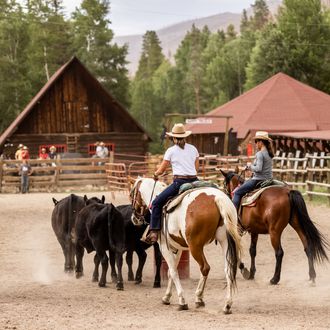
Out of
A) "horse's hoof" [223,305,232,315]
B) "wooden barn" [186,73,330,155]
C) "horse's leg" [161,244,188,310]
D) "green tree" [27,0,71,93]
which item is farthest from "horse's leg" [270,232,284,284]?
"green tree" [27,0,71,93]

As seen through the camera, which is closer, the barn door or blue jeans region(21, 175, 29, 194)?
blue jeans region(21, 175, 29, 194)

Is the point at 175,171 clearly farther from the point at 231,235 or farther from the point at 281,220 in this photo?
the point at 281,220

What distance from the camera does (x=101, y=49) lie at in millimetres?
72500

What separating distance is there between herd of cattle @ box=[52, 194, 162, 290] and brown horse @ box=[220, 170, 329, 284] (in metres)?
1.60

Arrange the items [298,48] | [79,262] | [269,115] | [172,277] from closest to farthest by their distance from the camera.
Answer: [172,277] → [79,262] → [269,115] → [298,48]

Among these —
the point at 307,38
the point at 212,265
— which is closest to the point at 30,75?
the point at 307,38

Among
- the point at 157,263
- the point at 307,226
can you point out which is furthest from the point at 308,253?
the point at 157,263

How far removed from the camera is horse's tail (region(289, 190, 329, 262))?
38.8 feet

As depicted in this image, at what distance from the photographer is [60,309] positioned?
31.3 ft

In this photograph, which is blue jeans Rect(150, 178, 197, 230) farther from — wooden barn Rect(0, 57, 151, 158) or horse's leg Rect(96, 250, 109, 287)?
wooden barn Rect(0, 57, 151, 158)

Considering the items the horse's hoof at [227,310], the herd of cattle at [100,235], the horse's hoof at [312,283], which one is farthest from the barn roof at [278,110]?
the horse's hoof at [227,310]

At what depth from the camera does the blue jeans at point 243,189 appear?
12539mm

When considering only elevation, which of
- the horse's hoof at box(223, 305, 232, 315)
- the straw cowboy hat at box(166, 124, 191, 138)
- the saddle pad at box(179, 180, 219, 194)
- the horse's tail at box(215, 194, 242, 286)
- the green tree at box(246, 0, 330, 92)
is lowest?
the horse's hoof at box(223, 305, 232, 315)

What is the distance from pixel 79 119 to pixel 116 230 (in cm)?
3464
